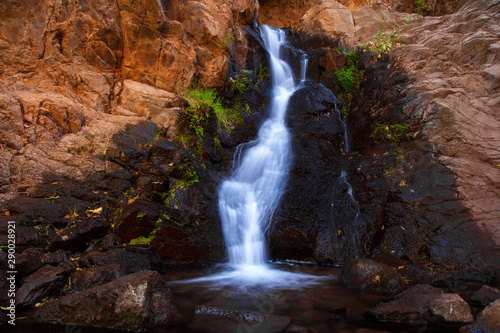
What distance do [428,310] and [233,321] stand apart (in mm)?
2361

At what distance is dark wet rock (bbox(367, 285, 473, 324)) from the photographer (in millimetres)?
3203

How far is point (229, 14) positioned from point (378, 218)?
31.4 feet

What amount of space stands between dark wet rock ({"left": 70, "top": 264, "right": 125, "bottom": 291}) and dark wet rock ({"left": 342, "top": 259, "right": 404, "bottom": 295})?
3693 millimetres

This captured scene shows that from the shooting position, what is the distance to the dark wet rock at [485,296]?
3.70 metres

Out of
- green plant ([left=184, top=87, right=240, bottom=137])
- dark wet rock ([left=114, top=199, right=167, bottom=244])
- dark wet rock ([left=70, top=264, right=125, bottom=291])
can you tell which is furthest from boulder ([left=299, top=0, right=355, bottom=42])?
dark wet rock ([left=70, top=264, right=125, bottom=291])

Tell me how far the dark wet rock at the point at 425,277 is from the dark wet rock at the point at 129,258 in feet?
15.0

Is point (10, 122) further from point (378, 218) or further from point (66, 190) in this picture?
point (378, 218)

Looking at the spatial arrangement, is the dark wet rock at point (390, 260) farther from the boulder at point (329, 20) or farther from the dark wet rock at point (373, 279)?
the boulder at point (329, 20)

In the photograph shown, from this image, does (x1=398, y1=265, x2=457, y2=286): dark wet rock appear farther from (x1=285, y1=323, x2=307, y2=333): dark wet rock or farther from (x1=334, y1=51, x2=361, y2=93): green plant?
(x1=334, y1=51, x2=361, y2=93): green plant

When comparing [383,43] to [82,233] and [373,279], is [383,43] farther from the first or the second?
[82,233]

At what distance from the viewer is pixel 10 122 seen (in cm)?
510

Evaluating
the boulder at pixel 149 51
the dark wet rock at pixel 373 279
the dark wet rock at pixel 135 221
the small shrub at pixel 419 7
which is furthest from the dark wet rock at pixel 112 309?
the small shrub at pixel 419 7

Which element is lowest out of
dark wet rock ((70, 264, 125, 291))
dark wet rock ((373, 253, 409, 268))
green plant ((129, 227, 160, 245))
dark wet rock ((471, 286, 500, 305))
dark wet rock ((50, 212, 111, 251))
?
dark wet rock ((471, 286, 500, 305))

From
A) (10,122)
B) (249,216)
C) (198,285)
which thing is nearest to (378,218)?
(249,216)
